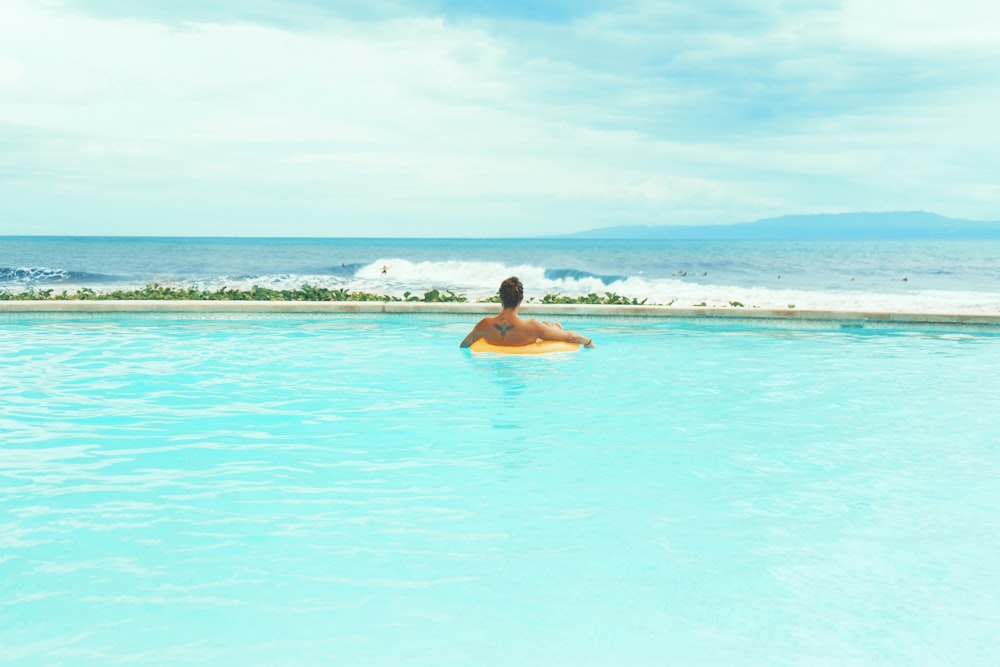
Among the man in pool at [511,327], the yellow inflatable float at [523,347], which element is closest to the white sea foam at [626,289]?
the yellow inflatable float at [523,347]

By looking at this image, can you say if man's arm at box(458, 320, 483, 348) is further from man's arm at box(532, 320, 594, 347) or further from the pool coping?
the pool coping

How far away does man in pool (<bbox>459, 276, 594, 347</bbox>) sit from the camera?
10844 millimetres

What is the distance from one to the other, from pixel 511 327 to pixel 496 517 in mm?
5849

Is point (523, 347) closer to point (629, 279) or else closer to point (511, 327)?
point (511, 327)

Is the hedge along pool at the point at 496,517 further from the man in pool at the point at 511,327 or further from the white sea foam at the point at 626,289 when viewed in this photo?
the white sea foam at the point at 626,289

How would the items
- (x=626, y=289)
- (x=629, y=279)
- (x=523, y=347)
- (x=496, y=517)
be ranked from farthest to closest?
(x=629, y=279) < (x=626, y=289) < (x=523, y=347) < (x=496, y=517)

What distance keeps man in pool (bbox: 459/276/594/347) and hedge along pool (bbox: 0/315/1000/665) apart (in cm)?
109

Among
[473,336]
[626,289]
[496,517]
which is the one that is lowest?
[496,517]

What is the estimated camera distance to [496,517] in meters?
5.25

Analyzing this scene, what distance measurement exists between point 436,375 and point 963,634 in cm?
690

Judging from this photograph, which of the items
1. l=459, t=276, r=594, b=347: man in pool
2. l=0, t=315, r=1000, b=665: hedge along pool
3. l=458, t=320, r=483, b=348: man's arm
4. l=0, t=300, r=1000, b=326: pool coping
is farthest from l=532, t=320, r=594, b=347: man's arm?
l=0, t=300, r=1000, b=326: pool coping

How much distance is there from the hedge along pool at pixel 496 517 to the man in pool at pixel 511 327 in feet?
3.57

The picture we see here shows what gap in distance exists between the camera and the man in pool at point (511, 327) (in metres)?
10.8

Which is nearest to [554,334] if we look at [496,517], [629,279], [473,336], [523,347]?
[523,347]
